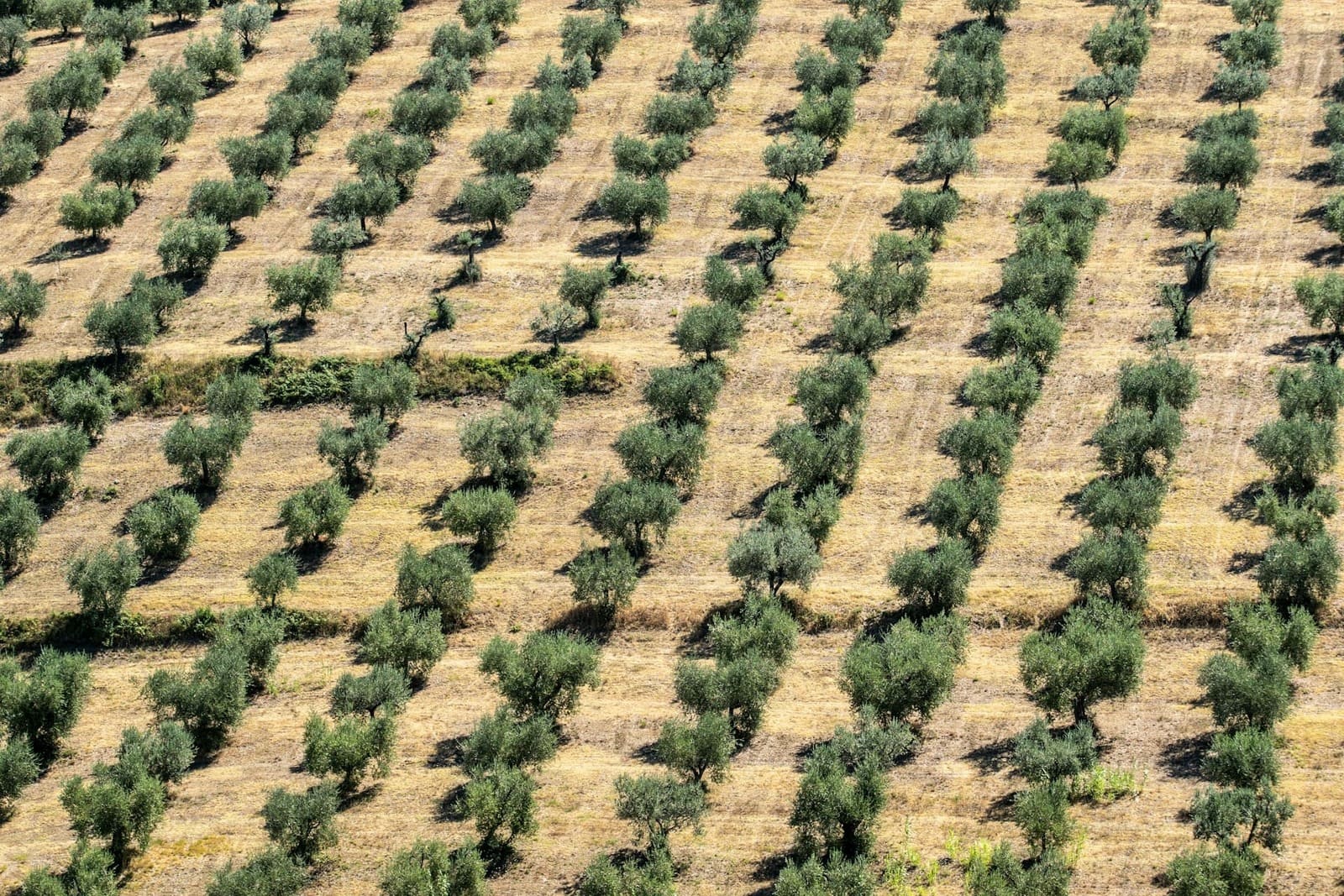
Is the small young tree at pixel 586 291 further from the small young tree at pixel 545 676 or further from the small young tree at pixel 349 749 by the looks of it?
the small young tree at pixel 349 749

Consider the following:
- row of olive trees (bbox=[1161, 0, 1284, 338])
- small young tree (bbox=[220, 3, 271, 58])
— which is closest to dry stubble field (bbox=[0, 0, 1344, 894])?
row of olive trees (bbox=[1161, 0, 1284, 338])

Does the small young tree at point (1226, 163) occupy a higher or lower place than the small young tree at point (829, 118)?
lower

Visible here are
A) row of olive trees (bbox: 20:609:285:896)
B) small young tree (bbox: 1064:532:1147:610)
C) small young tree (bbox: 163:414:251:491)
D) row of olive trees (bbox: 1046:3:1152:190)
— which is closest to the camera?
row of olive trees (bbox: 20:609:285:896)

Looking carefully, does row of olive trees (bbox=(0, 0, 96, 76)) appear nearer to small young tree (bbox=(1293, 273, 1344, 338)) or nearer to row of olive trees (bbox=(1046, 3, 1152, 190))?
row of olive trees (bbox=(1046, 3, 1152, 190))

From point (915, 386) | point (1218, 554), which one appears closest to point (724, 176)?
point (915, 386)

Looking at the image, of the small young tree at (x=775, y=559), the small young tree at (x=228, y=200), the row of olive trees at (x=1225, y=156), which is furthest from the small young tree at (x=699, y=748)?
the small young tree at (x=228, y=200)

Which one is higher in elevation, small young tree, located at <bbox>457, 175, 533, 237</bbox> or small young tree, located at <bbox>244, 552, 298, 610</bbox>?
small young tree, located at <bbox>457, 175, 533, 237</bbox>
